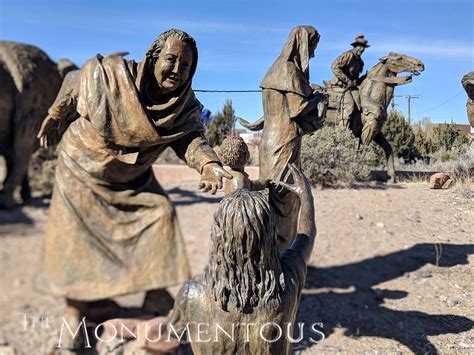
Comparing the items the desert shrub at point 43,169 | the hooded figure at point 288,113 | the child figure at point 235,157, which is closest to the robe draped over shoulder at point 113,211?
the child figure at point 235,157

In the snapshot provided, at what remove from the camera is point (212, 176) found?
2930 mm

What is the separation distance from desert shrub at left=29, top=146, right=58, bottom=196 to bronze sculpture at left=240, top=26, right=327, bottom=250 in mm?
3911

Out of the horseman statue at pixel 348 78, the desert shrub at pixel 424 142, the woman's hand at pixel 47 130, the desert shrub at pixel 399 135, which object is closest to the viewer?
the woman's hand at pixel 47 130

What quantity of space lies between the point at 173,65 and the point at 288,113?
147 cm

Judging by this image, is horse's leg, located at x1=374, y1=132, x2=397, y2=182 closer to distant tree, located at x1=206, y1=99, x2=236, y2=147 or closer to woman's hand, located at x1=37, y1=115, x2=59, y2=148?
distant tree, located at x1=206, y1=99, x2=236, y2=147

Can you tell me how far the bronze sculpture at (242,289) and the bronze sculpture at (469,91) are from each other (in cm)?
273

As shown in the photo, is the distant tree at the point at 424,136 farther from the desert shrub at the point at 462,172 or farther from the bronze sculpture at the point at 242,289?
the bronze sculpture at the point at 242,289

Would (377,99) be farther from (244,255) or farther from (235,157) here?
(244,255)

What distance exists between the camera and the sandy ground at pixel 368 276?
280 centimetres

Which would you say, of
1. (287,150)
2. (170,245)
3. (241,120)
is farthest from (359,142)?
(170,245)

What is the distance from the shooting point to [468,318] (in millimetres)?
3791

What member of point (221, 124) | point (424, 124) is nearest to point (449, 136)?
point (424, 124)

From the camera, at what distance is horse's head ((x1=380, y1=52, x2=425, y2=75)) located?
823 centimetres

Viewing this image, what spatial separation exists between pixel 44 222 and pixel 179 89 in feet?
4.14
